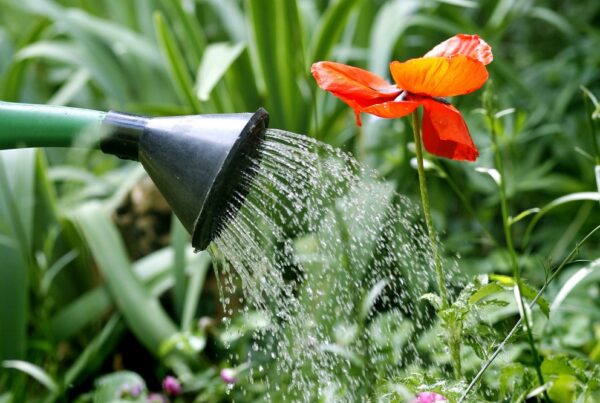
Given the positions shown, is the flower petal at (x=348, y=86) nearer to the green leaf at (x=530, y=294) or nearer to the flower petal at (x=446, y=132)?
the flower petal at (x=446, y=132)

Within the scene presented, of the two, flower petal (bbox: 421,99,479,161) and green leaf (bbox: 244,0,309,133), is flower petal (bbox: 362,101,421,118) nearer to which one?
flower petal (bbox: 421,99,479,161)

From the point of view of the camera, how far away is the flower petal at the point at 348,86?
941mm

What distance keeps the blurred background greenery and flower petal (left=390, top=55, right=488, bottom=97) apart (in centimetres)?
66

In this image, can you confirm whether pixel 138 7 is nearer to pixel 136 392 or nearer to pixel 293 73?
pixel 293 73

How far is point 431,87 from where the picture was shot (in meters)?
0.93

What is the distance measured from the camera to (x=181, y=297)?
2.15 metres

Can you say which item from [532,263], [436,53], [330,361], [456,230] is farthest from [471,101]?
[436,53]

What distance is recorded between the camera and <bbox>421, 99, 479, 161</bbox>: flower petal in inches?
38.1

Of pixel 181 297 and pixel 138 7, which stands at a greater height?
pixel 138 7

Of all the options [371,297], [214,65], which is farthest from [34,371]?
[214,65]

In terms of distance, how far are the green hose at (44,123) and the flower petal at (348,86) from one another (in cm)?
25

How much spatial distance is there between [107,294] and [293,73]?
0.79 meters

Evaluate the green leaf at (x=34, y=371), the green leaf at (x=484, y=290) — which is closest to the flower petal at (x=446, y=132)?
the green leaf at (x=484, y=290)

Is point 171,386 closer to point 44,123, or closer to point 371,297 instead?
point 371,297
